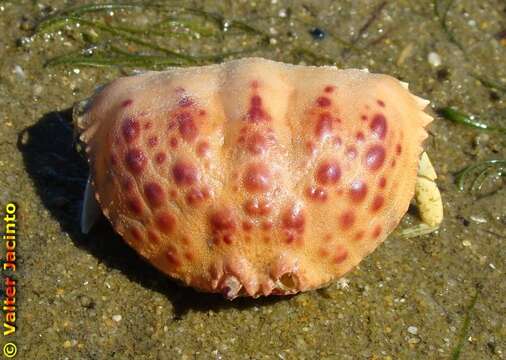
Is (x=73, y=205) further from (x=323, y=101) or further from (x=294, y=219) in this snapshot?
(x=323, y=101)

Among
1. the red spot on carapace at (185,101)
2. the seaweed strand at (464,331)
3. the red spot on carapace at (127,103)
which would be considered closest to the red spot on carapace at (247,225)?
the red spot on carapace at (185,101)

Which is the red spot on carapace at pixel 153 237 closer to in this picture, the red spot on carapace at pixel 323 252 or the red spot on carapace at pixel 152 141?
the red spot on carapace at pixel 152 141

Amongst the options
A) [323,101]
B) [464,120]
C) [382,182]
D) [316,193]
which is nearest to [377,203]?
[382,182]

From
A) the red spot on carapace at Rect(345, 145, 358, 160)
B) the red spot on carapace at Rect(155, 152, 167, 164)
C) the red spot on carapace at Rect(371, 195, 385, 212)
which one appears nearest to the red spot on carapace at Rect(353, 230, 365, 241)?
the red spot on carapace at Rect(371, 195, 385, 212)

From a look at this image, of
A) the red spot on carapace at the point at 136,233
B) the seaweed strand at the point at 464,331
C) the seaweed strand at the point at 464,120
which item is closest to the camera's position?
the red spot on carapace at the point at 136,233

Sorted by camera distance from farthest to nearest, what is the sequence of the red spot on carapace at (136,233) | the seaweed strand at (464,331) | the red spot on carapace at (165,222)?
1. the seaweed strand at (464,331)
2. the red spot on carapace at (136,233)
3. the red spot on carapace at (165,222)

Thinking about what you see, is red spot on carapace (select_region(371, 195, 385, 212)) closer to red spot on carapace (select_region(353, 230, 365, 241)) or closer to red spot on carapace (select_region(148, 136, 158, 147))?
red spot on carapace (select_region(353, 230, 365, 241))
